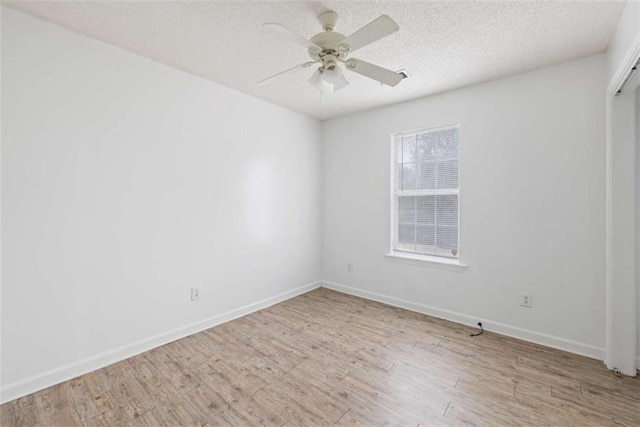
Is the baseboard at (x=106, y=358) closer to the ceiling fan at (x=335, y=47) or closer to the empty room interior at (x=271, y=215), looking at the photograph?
the empty room interior at (x=271, y=215)

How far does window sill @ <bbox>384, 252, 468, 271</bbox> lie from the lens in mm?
3146

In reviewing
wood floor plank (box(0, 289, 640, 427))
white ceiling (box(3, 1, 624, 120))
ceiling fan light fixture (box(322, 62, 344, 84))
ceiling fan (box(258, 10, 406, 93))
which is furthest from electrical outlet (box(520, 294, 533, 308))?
ceiling fan light fixture (box(322, 62, 344, 84))

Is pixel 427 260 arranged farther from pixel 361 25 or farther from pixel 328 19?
pixel 328 19

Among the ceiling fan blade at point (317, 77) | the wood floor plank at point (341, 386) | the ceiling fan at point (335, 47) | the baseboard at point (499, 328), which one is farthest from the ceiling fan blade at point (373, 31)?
the baseboard at point (499, 328)

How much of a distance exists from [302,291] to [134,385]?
7.57ft

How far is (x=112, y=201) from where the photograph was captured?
92.1 inches

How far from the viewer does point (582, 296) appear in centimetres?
246

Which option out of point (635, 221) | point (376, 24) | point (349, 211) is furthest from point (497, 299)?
point (376, 24)

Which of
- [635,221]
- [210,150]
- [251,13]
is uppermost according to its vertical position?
[251,13]

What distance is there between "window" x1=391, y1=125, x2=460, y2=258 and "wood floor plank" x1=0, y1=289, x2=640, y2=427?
1.04 metres

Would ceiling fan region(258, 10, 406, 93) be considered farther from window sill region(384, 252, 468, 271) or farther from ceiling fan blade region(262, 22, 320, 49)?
window sill region(384, 252, 468, 271)

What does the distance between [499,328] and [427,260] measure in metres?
0.93

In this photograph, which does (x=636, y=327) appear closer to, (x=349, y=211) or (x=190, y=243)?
(x=349, y=211)

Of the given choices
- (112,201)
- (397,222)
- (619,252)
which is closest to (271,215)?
(397,222)
